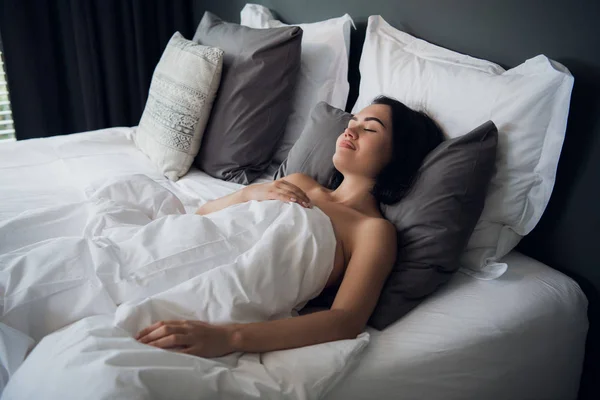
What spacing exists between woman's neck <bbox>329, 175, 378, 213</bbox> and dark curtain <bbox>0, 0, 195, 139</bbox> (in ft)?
6.44

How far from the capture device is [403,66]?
4.97ft

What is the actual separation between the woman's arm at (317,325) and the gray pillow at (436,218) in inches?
1.7

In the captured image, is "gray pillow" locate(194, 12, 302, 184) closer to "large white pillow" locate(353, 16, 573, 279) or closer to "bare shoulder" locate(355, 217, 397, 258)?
"large white pillow" locate(353, 16, 573, 279)

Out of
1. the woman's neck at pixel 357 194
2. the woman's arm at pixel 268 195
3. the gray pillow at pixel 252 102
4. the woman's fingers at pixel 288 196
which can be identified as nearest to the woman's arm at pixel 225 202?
the woman's arm at pixel 268 195

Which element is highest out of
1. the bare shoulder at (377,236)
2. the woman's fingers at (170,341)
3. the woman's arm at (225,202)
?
the bare shoulder at (377,236)

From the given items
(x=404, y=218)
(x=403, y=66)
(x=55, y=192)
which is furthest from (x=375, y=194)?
(x=55, y=192)

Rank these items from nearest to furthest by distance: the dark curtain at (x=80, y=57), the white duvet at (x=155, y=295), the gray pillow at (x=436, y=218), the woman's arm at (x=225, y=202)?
the white duvet at (x=155, y=295), the gray pillow at (x=436, y=218), the woman's arm at (x=225, y=202), the dark curtain at (x=80, y=57)

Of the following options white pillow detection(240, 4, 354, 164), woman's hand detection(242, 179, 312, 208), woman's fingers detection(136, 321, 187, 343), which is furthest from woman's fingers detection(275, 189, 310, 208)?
white pillow detection(240, 4, 354, 164)

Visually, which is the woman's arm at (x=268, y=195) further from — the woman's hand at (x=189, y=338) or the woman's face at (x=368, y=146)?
the woman's hand at (x=189, y=338)

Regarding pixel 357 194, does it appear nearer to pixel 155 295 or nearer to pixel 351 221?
pixel 351 221

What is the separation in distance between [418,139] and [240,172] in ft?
2.48

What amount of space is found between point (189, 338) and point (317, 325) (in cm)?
25

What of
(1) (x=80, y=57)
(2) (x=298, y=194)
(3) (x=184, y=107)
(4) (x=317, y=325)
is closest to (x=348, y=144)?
(2) (x=298, y=194)

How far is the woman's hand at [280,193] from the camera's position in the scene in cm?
129
